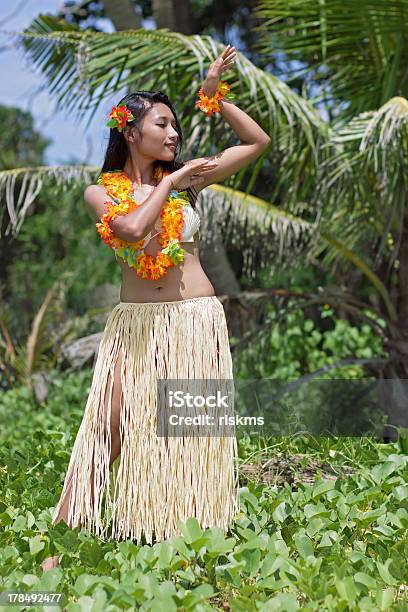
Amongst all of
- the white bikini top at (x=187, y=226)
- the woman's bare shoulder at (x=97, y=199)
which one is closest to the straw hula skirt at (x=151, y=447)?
the white bikini top at (x=187, y=226)

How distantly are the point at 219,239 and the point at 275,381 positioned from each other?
1132mm

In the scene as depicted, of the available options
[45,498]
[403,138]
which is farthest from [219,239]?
[45,498]

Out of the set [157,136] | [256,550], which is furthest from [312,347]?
[256,550]

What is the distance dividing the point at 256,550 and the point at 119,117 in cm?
139

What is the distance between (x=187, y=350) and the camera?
255 centimetres

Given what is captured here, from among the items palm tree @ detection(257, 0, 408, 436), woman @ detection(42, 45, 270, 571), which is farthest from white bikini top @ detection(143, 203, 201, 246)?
palm tree @ detection(257, 0, 408, 436)

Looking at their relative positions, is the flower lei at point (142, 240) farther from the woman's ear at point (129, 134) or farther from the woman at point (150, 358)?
the woman's ear at point (129, 134)

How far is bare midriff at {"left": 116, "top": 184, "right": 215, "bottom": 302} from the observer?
2.55 meters

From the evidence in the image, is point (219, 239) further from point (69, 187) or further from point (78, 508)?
point (78, 508)

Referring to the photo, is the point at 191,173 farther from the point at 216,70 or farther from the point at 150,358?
the point at 150,358

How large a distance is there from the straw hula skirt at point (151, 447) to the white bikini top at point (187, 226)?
0.21m

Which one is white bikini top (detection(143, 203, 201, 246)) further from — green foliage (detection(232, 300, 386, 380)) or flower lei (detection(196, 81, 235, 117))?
green foliage (detection(232, 300, 386, 380))

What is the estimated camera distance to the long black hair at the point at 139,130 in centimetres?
255

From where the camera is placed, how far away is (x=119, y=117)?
2.53 metres
